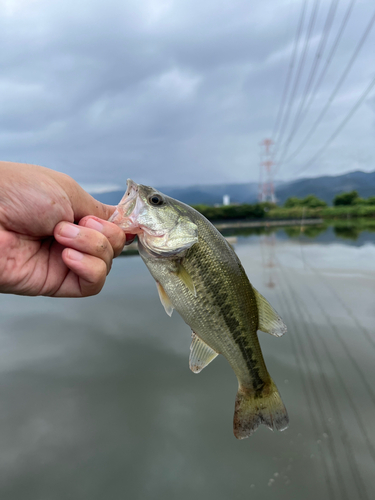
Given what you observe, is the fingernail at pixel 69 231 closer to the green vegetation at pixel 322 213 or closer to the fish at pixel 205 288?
the fish at pixel 205 288

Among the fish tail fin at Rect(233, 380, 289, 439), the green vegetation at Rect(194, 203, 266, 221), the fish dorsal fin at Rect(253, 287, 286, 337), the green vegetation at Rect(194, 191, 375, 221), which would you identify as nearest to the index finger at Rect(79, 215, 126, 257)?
the fish dorsal fin at Rect(253, 287, 286, 337)

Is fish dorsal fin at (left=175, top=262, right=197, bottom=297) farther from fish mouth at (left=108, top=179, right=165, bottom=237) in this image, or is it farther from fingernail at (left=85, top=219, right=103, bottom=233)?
fingernail at (left=85, top=219, right=103, bottom=233)

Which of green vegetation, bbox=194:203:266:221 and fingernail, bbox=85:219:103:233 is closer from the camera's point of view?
fingernail, bbox=85:219:103:233

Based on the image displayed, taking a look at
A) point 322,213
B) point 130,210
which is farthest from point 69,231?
point 322,213

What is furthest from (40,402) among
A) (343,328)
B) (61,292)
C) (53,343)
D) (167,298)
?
(343,328)

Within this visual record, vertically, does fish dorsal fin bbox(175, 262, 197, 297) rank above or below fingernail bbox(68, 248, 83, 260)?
below

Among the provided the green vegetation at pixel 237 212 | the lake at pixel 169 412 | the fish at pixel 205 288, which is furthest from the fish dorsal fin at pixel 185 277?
the green vegetation at pixel 237 212
